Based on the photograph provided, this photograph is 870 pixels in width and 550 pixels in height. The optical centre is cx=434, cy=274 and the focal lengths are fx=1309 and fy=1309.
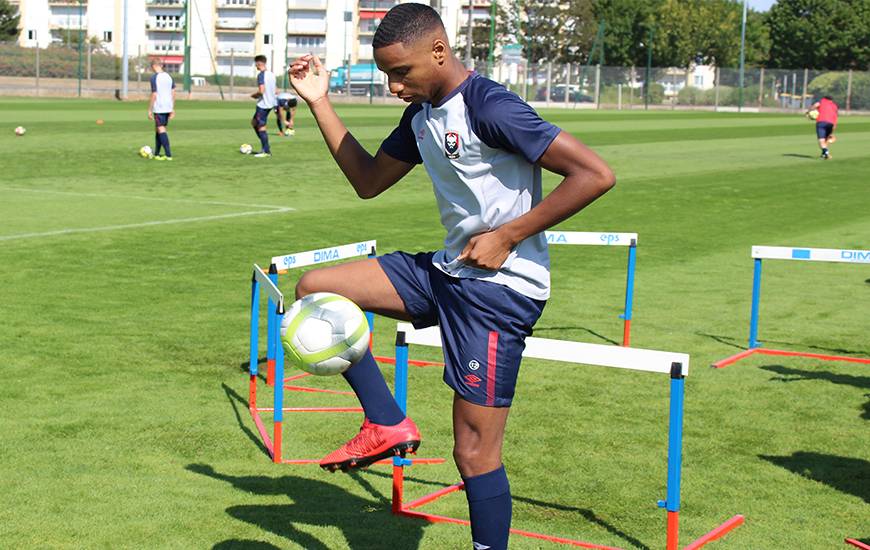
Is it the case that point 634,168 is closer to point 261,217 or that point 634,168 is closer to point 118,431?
point 261,217

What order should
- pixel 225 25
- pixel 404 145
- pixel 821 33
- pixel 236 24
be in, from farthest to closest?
pixel 225 25 < pixel 236 24 < pixel 821 33 < pixel 404 145

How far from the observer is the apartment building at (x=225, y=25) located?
114812mm

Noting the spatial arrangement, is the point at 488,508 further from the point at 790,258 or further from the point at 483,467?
the point at 790,258

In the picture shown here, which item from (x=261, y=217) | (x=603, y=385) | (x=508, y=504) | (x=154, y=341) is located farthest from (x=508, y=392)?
(x=261, y=217)

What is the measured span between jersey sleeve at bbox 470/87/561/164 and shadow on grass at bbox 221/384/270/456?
3.16 m

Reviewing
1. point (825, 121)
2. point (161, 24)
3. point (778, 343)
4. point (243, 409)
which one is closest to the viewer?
point (243, 409)

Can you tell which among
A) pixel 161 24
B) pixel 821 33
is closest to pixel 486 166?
pixel 821 33

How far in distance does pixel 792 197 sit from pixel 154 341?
1632 cm

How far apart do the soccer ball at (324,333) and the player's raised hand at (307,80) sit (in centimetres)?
105

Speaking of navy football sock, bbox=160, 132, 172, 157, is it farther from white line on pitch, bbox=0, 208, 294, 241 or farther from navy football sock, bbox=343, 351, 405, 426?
navy football sock, bbox=343, 351, 405, 426

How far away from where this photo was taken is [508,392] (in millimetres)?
4711

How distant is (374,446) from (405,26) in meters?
1.61

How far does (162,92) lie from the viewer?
26.0 m

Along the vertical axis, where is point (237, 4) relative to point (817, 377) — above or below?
above
